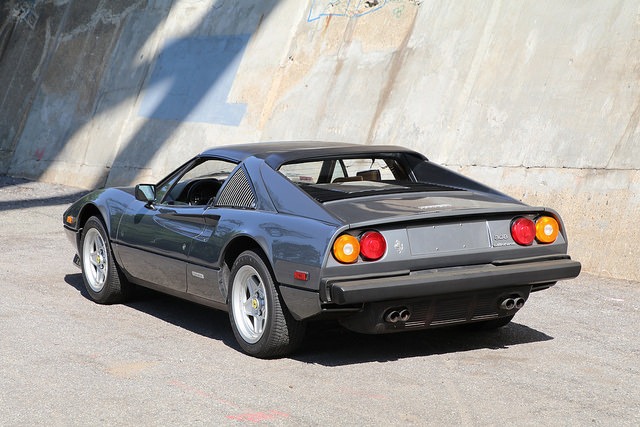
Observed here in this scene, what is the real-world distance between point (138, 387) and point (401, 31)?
8760 mm

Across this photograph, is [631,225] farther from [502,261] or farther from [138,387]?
[138,387]

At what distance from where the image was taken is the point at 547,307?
7.98 m

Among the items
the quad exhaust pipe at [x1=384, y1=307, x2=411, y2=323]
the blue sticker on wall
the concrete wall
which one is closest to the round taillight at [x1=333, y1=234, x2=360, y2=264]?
the quad exhaust pipe at [x1=384, y1=307, x2=411, y2=323]

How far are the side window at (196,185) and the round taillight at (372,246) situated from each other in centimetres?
179

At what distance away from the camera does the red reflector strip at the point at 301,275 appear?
5781 millimetres

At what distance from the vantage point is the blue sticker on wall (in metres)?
15.6

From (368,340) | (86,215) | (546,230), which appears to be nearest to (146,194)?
(86,215)

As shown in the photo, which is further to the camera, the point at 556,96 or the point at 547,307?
the point at 556,96

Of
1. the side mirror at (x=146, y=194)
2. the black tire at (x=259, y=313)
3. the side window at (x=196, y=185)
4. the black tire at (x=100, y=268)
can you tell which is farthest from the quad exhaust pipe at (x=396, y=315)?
the black tire at (x=100, y=268)

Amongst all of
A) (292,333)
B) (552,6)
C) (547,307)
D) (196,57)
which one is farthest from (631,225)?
(196,57)

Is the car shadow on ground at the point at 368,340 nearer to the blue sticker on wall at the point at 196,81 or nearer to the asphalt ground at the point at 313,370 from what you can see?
Result: the asphalt ground at the point at 313,370

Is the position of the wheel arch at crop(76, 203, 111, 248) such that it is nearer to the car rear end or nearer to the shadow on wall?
the car rear end

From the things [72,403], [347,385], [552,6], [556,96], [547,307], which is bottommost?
[72,403]

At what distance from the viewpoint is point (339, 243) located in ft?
18.8
